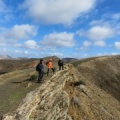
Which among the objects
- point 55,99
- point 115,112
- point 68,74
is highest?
point 68,74

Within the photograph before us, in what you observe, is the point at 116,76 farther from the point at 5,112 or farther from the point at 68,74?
the point at 5,112

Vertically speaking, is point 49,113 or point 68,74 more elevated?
point 68,74

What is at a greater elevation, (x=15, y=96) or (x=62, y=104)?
(x=15, y=96)

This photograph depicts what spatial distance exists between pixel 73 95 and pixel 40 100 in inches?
142

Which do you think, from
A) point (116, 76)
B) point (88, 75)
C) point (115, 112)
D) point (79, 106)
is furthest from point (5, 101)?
point (116, 76)

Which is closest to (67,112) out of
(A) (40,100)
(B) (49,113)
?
(B) (49,113)

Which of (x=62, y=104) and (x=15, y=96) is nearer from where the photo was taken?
(x=62, y=104)

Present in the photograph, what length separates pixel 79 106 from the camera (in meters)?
28.2

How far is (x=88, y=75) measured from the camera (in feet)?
181

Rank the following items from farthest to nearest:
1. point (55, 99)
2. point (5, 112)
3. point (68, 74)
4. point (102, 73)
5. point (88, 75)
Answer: point (102, 73)
point (88, 75)
point (68, 74)
point (55, 99)
point (5, 112)

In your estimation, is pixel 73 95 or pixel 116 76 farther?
pixel 116 76

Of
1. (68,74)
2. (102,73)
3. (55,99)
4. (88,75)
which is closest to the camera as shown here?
(55,99)

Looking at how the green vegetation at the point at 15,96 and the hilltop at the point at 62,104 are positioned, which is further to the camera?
the green vegetation at the point at 15,96

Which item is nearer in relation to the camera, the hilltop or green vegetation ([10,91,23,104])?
the hilltop
